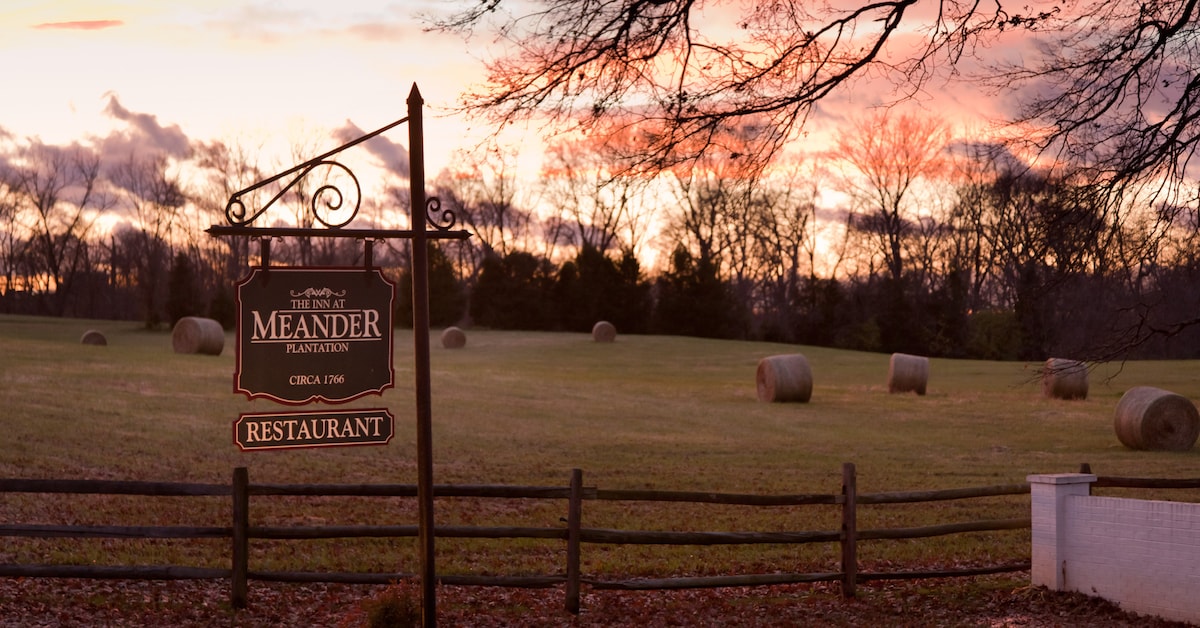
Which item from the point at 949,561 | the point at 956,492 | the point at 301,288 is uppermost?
the point at 301,288

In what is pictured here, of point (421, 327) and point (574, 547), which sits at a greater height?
point (421, 327)

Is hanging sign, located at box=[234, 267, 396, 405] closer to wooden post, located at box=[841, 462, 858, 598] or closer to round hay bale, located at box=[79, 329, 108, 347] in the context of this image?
wooden post, located at box=[841, 462, 858, 598]

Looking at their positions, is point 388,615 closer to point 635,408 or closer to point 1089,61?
point 1089,61

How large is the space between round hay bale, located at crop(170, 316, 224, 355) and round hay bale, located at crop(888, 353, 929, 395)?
25453 millimetres

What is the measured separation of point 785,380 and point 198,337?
23036 mm

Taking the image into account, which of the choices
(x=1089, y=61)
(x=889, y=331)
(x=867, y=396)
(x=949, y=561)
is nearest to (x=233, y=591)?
(x=949, y=561)

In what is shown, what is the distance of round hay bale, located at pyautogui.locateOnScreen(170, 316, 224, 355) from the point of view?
45.3 meters

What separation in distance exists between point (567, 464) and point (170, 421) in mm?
8818

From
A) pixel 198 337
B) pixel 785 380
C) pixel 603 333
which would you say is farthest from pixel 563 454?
pixel 603 333

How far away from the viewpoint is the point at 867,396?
39438 millimetres

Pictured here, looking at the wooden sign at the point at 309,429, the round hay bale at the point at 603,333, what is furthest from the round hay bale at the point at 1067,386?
the round hay bale at the point at 603,333

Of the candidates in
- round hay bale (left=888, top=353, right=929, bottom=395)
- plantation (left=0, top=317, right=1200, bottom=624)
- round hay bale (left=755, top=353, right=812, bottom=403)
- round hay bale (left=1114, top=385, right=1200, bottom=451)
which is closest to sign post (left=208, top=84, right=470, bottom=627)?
plantation (left=0, top=317, right=1200, bottom=624)

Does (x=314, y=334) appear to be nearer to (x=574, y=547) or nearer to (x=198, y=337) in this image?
(x=574, y=547)

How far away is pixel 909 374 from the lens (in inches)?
1574
